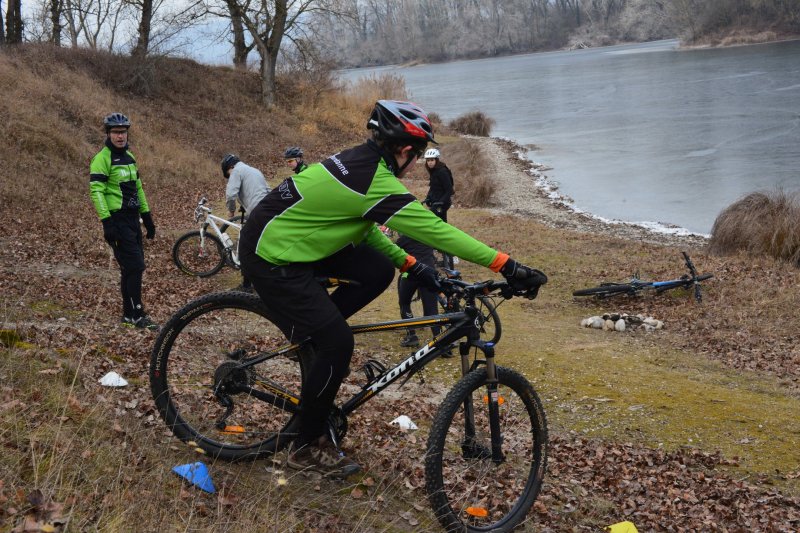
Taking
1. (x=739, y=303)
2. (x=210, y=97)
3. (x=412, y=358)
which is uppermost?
(x=210, y=97)

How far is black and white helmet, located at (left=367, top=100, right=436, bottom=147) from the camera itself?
4.05m

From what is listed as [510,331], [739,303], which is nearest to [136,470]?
[510,331]

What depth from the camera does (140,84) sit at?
34.7 m

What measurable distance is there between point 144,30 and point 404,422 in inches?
1385

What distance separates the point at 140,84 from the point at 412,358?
1316 inches

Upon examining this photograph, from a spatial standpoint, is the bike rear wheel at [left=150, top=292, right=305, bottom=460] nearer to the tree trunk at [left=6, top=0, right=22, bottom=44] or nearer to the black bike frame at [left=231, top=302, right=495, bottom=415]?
the black bike frame at [left=231, top=302, right=495, bottom=415]

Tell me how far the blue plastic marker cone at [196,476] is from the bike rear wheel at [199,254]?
9780mm

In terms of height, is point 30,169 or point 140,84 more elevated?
point 140,84

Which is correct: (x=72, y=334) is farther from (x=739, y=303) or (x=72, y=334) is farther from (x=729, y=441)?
(x=739, y=303)

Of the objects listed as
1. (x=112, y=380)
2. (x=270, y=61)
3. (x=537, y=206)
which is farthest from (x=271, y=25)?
(x=112, y=380)

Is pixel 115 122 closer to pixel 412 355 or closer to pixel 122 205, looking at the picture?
pixel 122 205

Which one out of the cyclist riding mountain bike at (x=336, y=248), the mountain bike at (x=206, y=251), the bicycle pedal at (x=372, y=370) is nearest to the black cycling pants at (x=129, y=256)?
the mountain bike at (x=206, y=251)

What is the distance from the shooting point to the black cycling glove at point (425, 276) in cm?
445

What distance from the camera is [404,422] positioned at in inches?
237
